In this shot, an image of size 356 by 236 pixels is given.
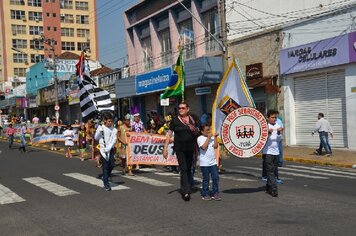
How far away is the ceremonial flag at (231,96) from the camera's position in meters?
10.9

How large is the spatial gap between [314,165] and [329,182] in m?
5.07

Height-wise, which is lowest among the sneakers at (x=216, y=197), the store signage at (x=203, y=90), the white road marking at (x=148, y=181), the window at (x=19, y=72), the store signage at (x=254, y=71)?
the white road marking at (x=148, y=181)

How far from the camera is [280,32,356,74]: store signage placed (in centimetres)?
1906

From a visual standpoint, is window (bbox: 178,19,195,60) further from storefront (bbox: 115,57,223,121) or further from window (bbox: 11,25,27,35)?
window (bbox: 11,25,27,35)

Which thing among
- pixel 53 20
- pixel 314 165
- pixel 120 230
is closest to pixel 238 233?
pixel 120 230

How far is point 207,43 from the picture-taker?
29188 mm

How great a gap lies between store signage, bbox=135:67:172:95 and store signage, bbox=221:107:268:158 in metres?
20.7

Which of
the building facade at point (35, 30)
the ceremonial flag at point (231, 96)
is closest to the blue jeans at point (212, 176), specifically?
the ceremonial flag at point (231, 96)

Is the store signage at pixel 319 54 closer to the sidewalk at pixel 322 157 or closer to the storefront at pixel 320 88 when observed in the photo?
the storefront at pixel 320 88

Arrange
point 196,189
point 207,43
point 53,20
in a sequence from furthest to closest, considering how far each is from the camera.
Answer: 1. point 53,20
2. point 207,43
3. point 196,189

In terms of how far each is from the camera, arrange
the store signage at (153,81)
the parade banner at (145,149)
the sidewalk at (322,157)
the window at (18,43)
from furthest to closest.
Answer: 1. the window at (18,43)
2. the store signage at (153,81)
3. the sidewalk at (322,157)
4. the parade banner at (145,149)

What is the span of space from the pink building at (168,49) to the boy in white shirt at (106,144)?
14.3 metres

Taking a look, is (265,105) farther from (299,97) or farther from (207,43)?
(207,43)

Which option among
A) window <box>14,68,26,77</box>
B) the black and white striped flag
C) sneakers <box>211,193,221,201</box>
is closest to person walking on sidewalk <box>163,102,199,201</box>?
sneakers <box>211,193,221,201</box>
